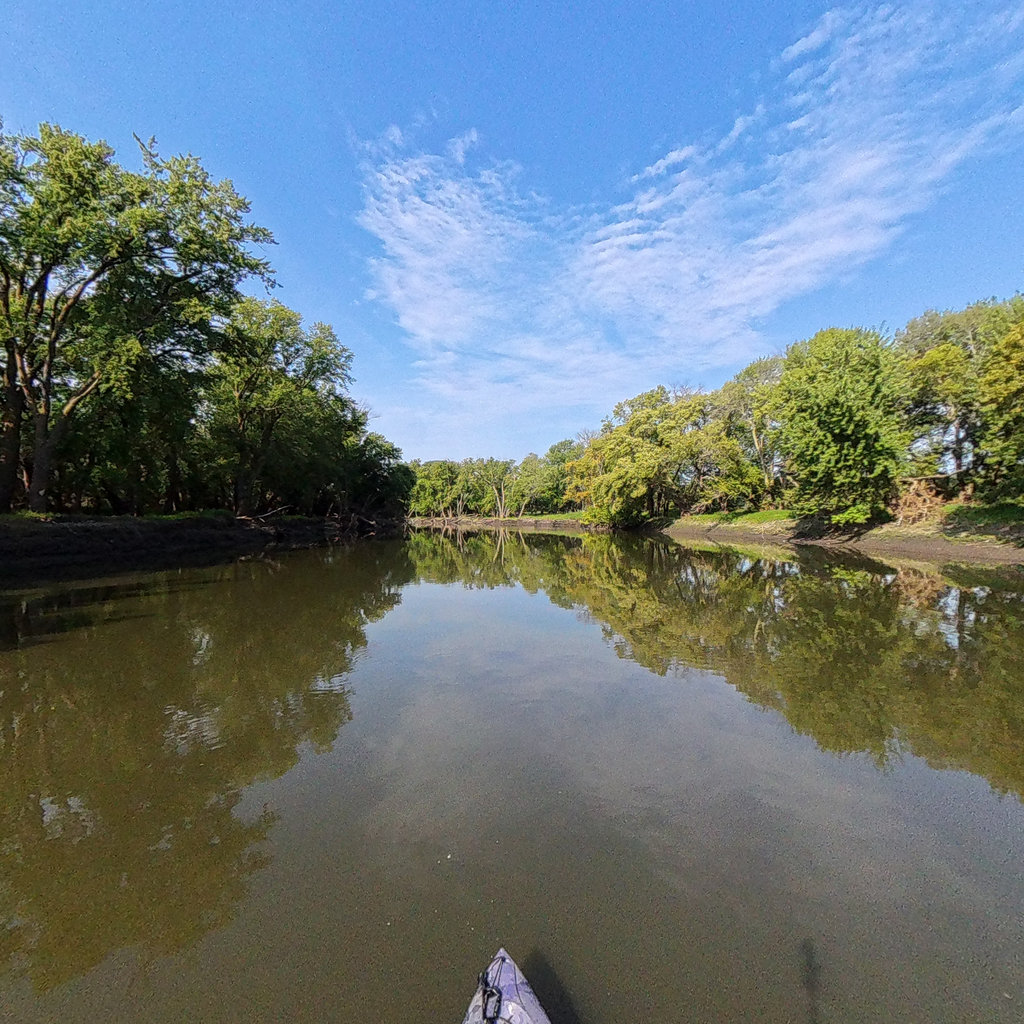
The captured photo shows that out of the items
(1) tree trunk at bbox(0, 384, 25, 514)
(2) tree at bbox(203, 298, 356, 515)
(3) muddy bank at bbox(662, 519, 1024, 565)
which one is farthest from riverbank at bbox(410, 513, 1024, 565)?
(1) tree trunk at bbox(0, 384, 25, 514)

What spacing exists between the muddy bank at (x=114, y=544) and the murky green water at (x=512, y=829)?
9.64m

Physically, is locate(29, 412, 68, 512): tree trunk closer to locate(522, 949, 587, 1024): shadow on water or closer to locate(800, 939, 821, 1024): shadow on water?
locate(522, 949, 587, 1024): shadow on water

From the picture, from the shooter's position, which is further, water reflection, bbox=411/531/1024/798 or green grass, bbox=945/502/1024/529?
green grass, bbox=945/502/1024/529

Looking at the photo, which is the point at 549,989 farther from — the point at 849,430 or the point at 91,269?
the point at 849,430

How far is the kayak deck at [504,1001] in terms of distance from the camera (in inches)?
73.3

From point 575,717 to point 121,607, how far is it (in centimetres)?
1078

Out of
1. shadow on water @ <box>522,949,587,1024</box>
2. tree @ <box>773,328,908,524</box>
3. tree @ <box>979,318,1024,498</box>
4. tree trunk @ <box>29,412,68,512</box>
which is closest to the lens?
shadow on water @ <box>522,949,587,1024</box>

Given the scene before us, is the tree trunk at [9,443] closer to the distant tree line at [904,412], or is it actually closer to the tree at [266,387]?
the tree at [266,387]

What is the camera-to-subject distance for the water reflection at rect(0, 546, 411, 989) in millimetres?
2678

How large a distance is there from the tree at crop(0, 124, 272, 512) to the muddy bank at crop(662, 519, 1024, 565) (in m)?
31.7

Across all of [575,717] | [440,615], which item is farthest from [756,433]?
[575,717]

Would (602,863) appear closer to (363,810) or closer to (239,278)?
(363,810)

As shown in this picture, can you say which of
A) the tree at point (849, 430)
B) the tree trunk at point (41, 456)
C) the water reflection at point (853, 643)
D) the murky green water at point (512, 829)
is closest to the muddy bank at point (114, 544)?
the tree trunk at point (41, 456)

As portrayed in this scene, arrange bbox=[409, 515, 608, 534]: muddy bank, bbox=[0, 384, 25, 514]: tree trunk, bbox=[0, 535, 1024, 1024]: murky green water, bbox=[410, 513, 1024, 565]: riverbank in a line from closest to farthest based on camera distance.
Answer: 1. bbox=[0, 535, 1024, 1024]: murky green water
2. bbox=[0, 384, 25, 514]: tree trunk
3. bbox=[410, 513, 1024, 565]: riverbank
4. bbox=[409, 515, 608, 534]: muddy bank
